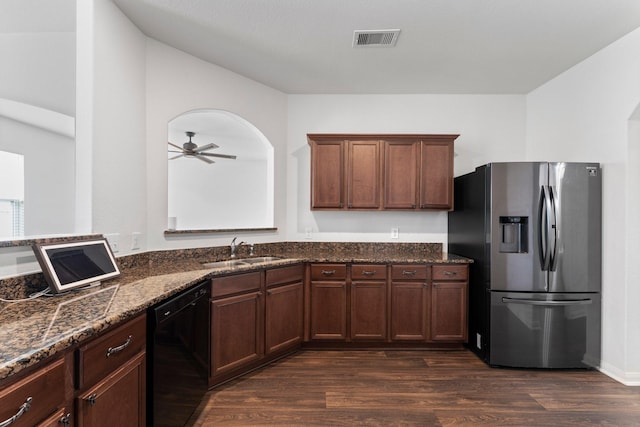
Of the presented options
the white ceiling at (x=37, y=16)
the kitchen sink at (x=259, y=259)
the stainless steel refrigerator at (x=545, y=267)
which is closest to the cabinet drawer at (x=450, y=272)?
the stainless steel refrigerator at (x=545, y=267)

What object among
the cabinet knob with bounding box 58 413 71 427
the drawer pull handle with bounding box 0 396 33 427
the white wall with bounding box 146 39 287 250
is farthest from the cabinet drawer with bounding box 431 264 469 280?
the drawer pull handle with bounding box 0 396 33 427

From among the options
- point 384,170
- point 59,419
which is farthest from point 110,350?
point 384,170

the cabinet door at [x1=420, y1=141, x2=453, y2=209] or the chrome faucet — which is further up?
the cabinet door at [x1=420, y1=141, x2=453, y2=209]

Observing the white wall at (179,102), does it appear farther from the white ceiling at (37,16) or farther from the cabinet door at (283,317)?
the cabinet door at (283,317)

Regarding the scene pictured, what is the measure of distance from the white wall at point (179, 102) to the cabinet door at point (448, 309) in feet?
6.18

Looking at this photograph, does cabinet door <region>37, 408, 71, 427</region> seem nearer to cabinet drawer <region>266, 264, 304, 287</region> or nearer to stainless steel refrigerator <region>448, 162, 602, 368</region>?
cabinet drawer <region>266, 264, 304, 287</region>

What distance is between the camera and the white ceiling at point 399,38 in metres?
2.27

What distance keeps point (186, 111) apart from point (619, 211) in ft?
12.6

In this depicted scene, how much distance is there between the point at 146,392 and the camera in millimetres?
1616

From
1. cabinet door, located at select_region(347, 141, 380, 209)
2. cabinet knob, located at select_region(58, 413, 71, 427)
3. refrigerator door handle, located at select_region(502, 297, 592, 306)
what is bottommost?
refrigerator door handle, located at select_region(502, 297, 592, 306)

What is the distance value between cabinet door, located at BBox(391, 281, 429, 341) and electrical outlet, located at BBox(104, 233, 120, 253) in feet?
8.07

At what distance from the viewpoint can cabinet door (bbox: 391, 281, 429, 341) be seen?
3.21 meters

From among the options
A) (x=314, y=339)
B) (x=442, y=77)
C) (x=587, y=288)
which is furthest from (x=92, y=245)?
(x=587, y=288)

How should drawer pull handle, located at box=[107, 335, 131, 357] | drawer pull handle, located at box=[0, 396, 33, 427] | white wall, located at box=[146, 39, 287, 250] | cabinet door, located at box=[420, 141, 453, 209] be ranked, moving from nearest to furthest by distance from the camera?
1. drawer pull handle, located at box=[0, 396, 33, 427]
2. drawer pull handle, located at box=[107, 335, 131, 357]
3. white wall, located at box=[146, 39, 287, 250]
4. cabinet door, located at box=[420, 141, 453, 209]
